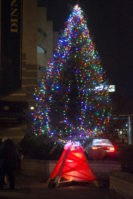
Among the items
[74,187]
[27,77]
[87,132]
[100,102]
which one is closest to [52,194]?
[74,187]

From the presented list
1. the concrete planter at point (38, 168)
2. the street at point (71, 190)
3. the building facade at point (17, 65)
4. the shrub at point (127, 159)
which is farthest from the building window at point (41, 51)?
the shrub at point (127, 159)

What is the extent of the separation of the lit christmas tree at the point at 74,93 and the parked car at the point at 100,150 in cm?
233

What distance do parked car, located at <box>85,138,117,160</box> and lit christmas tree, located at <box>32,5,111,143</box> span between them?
2.33 meters

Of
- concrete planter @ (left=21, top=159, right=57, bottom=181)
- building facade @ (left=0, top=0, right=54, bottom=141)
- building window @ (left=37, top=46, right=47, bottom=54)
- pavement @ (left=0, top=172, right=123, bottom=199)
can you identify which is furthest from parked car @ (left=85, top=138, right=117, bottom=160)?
building window @ (left=37, top=46, right=47, bottom=54)

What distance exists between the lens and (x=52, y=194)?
28.0 ft

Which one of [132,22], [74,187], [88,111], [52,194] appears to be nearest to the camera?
[52,194]

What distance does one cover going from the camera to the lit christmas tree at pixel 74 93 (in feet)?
35.2

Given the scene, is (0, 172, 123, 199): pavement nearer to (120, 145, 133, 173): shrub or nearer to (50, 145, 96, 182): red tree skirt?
(50, 145, 96, 182): red tree skirt

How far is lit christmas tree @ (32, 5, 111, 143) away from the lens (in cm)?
1073

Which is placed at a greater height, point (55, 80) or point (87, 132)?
point (55, 80)

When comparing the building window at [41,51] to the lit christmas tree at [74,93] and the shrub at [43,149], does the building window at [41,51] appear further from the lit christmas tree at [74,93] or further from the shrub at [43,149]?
the lit christmas tree at [74,93]

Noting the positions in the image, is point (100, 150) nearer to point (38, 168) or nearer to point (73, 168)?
point (38, 168)

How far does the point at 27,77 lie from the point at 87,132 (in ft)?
25.4

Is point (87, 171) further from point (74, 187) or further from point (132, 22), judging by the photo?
point (132, 22)
